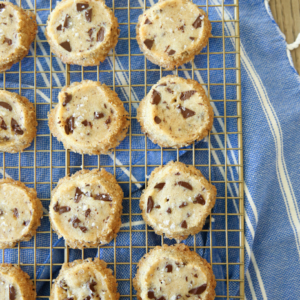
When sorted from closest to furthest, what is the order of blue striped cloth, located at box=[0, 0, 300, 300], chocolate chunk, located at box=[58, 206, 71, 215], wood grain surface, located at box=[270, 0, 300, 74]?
chocolate chunk, located at box=[58, 206, 71, 215], blue striped cloth, located at box=[0, 0, 300, 300], wood grain surface, located at box=[270, 0, 300, 74]

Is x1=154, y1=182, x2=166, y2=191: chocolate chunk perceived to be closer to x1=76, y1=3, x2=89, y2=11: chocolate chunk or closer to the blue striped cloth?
the blue striped cloth

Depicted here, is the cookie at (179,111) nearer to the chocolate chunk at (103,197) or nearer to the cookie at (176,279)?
the chocolate chunk at (103,197)

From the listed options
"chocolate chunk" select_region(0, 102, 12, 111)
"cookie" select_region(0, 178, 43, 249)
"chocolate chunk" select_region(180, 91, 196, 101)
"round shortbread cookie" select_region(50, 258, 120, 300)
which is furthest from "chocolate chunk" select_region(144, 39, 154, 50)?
"round shortbread cookie" select_region(50, 258, 120, 300)

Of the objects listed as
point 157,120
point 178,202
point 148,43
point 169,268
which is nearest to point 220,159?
point 178,202

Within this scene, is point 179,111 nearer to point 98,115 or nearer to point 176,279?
point 98,115


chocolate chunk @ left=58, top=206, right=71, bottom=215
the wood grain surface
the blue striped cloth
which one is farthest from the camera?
the wood grain surface

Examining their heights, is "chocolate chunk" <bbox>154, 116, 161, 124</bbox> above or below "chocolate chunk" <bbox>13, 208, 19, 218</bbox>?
above
